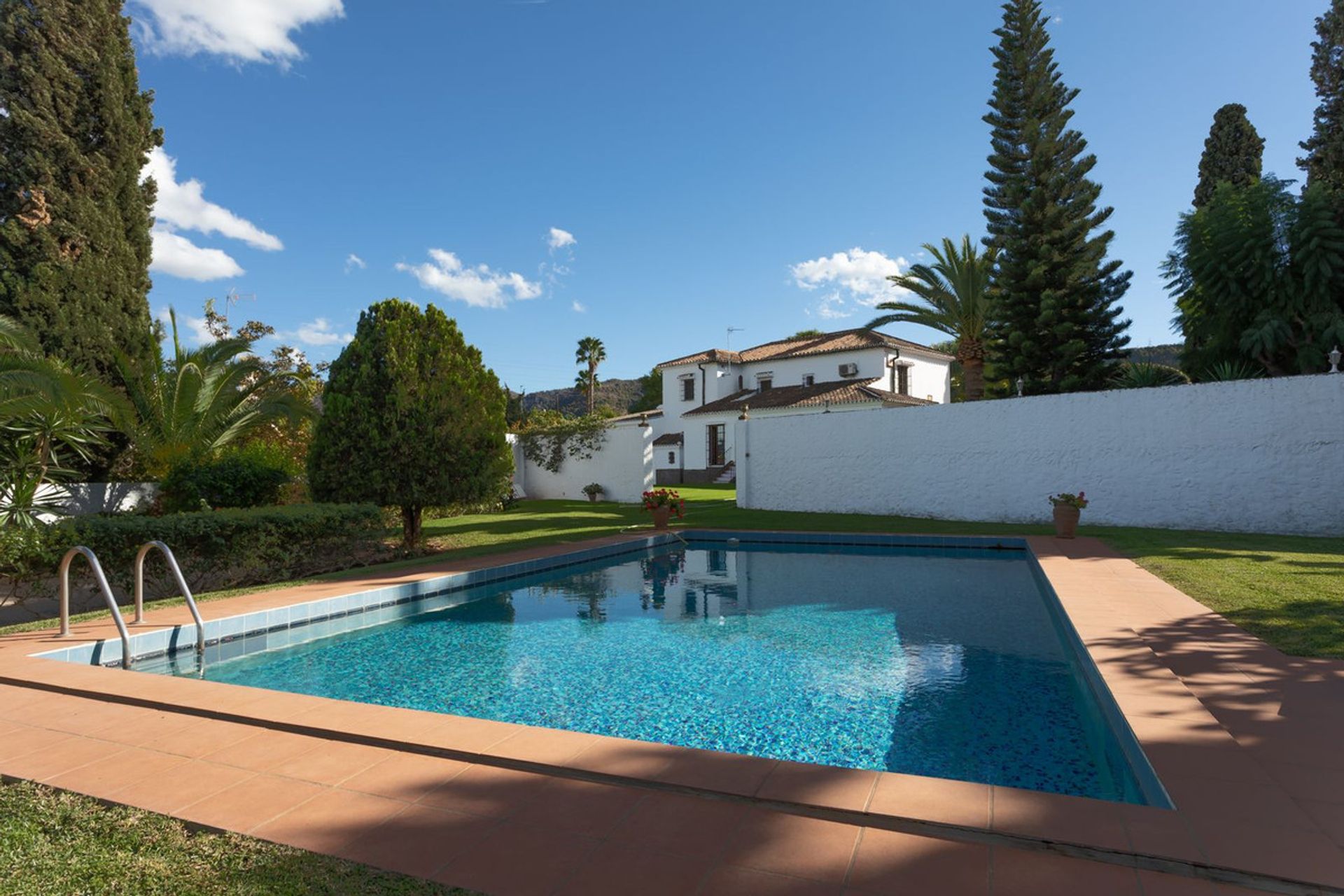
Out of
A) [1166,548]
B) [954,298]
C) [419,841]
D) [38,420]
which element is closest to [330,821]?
[419,841]

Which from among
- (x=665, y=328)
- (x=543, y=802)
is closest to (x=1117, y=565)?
(x=543, y=802)

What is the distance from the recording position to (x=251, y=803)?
2.75m

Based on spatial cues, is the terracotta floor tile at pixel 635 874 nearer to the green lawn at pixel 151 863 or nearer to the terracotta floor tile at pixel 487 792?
the green lawn at pixel 151 863

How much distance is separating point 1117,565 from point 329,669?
8817mm

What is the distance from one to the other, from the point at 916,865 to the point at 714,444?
3280 cm

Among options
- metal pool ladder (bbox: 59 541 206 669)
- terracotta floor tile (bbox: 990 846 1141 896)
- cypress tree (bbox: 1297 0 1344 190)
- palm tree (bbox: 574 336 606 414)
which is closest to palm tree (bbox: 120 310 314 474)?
metal pool ladder (bbox: 59 541 206 669)

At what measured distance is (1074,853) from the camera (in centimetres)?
229

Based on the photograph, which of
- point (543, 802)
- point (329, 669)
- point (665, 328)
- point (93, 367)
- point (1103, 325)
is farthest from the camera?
point (665, 328)

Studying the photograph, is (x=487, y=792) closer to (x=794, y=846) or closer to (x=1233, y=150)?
(x=794, y=846)

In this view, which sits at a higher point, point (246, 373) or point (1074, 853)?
point (246, 373)

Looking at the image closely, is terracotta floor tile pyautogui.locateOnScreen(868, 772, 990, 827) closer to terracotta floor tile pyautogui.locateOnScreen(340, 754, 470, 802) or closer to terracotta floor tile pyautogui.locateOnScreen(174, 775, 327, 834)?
terracotta floor tile pyautogui.locateOnScreen(340, 754, 470, 802)

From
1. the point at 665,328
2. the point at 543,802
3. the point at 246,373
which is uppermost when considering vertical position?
the point at 665,328

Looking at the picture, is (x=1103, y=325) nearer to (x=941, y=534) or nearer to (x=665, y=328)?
(x=941, y=534)

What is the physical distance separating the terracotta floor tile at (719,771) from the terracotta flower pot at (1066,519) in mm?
10317
